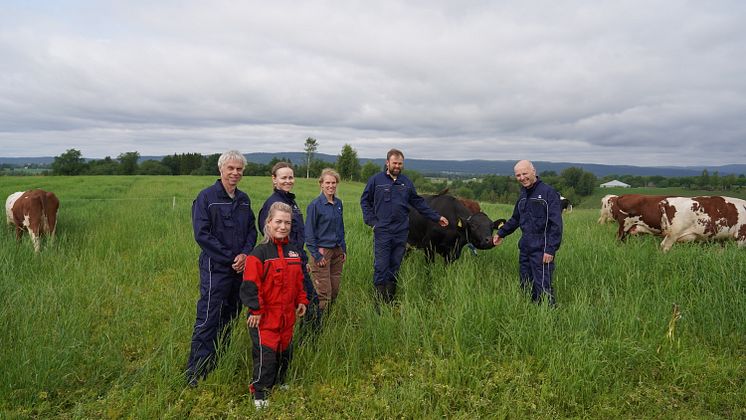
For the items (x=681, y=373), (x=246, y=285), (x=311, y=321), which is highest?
(x=246, y=285)

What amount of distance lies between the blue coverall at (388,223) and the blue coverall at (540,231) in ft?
5.11

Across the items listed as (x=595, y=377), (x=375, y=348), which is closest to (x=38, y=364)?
(x=375, y=348)

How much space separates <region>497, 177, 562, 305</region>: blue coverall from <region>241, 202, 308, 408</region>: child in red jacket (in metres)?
3.08

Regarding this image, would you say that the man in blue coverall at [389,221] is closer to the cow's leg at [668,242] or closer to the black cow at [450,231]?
the black cow at [450,231]

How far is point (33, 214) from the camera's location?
9195mm

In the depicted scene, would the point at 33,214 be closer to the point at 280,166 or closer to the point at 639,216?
the point at 280,166

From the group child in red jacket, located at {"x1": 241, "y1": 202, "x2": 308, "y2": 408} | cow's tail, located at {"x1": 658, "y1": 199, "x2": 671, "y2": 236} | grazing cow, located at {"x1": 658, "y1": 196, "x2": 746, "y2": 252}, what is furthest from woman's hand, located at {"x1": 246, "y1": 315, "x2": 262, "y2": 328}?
cow's tail, located at {"x1": 658, "y1": 199, "x2": 671, "y2": 236}

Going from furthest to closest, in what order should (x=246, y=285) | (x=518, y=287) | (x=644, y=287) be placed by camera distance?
(x=644, y=287), (x=518, y=287), (x=246, y=285)

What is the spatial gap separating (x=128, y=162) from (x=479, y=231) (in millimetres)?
81191

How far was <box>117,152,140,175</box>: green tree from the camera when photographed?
238ft

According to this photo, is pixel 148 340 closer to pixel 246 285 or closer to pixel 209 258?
pixel 209 258

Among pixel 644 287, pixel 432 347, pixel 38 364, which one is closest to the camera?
pixel 38 364

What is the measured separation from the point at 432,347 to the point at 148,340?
10.1 ft

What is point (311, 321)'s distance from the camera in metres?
4.66
